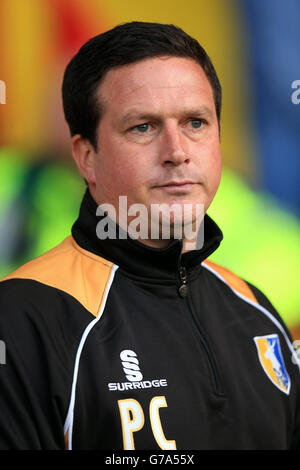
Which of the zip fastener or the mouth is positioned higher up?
the mouth

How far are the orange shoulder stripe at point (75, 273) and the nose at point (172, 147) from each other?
0.25 meters

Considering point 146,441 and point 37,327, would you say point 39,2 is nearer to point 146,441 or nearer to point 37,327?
point 37,327

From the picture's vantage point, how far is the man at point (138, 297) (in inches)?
50.0

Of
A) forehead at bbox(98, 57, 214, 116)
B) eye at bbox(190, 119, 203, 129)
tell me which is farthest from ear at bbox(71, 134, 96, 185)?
eye at bbox(190, 119, 203, 129)

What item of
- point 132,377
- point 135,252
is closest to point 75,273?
point 135,252

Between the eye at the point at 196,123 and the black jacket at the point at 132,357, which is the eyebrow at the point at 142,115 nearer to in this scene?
the eye at the point at 196,123

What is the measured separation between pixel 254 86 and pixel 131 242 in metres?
1.10

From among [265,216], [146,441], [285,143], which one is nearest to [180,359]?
[146,441]

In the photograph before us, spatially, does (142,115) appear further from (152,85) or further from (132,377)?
(132,377)

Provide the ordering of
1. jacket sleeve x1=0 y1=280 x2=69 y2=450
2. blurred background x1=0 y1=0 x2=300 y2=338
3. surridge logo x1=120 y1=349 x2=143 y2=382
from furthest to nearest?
blurred background x1=0 y1=0 x2=300 y2=338 < surridge logo x1=120 y1=349 x2=143 y2=382 < jacket sleeve x1=0 y1=280 x2=69 y2=450

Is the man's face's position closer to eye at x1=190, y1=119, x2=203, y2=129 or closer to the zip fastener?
eye at x1=190, y1=119, x2=203, y2=129

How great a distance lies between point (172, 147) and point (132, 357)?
414mm

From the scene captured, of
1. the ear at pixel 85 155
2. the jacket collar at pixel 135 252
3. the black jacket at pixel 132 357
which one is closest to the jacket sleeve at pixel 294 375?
the black jacket at pixel 132 357

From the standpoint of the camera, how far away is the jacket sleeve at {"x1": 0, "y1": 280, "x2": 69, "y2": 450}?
1202 millimetres
